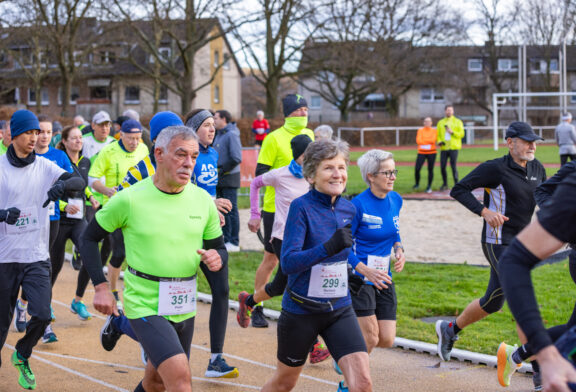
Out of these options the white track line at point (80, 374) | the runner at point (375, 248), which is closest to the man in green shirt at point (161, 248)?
the runner at point (375, 248)

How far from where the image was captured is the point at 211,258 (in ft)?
14.6

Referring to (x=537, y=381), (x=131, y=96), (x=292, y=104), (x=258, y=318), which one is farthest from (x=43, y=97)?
(x=537, y=381)

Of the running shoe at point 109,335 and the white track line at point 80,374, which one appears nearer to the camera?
the running shoe at point 109,335

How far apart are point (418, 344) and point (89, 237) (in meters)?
3.75

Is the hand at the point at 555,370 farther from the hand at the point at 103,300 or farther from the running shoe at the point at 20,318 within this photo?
the running shoe at the point at 20,318

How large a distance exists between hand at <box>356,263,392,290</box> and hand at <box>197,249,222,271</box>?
1.28 meters

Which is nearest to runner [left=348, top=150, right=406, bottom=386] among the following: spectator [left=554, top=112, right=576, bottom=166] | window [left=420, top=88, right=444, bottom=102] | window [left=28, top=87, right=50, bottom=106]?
spectator [left=554, top=112, right=576, bottom=166]

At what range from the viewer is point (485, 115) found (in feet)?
251

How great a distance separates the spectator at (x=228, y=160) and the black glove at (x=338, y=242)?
7.97 meters

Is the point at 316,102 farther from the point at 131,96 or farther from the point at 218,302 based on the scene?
the point at 218,302

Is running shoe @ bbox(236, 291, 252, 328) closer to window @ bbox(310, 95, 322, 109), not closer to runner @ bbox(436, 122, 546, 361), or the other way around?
runner @ bbox(436, 122, 546, 361)

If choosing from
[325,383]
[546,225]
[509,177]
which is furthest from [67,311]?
[546,225]

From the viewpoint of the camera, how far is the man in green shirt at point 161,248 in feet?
14.5

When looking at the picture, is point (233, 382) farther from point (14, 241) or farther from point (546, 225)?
point (546, 225)
